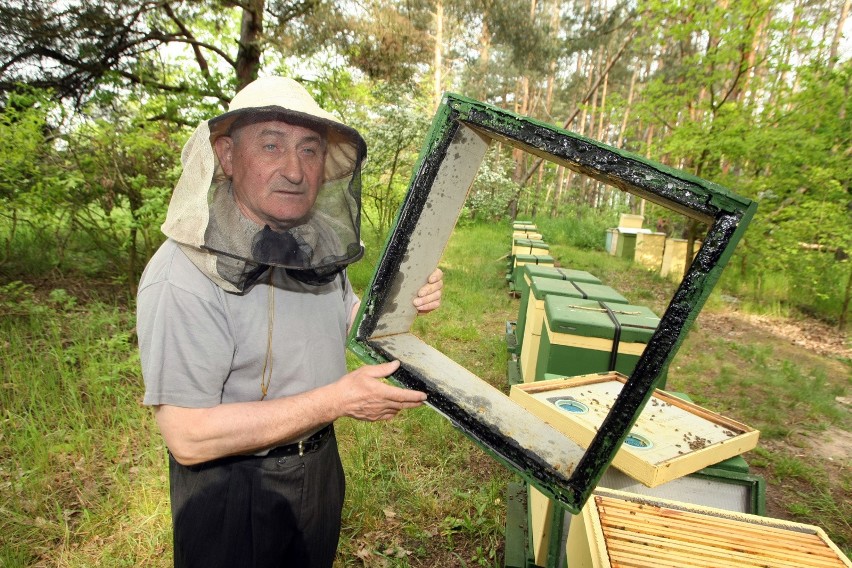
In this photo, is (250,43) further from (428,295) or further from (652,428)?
(652,428)

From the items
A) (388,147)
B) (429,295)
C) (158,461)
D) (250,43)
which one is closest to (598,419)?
(429,295)

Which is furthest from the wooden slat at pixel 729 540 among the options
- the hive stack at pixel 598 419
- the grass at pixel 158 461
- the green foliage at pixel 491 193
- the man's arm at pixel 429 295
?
the green foliage at pixel 491 193

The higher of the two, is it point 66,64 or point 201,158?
point 66,64

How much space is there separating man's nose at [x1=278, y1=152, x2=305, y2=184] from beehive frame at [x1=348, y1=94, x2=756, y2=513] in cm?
43

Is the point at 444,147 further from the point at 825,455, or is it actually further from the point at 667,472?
the point at 825,455

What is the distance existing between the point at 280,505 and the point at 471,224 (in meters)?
17.8

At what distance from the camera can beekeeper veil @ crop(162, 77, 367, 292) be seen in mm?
1274

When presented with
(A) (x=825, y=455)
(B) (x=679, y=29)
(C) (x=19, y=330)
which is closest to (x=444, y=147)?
(A) (x=825, y=455)

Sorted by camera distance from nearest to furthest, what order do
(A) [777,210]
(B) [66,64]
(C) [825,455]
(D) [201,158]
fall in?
1. (D) [201,158]
2. (C) [825,455]
3. (B) [66,64]
4. (A) [777,210]

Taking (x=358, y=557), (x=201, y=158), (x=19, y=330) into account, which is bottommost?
(x=358, y=557)

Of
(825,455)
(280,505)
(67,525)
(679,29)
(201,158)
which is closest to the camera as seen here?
(201,158)

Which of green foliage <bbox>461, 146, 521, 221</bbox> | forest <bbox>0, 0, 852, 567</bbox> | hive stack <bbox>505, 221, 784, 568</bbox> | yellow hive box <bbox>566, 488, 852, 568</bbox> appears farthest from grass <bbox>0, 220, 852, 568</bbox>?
green foliage <bbox>461, 146, 521, 221</bbox>

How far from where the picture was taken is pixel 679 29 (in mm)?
5836

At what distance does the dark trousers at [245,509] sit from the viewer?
144 centimetres
